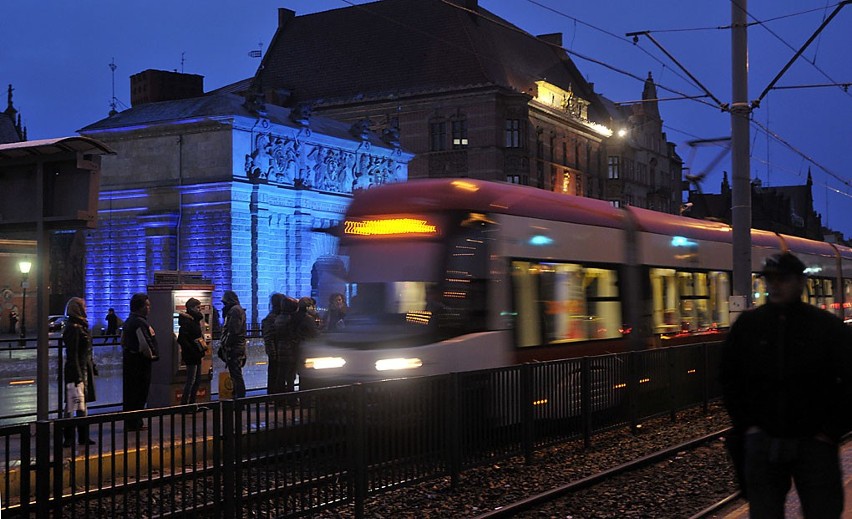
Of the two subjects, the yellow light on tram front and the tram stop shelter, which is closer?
the tram stop shelter

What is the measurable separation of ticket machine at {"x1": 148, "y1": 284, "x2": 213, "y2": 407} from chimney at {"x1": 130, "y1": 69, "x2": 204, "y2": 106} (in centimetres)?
4753

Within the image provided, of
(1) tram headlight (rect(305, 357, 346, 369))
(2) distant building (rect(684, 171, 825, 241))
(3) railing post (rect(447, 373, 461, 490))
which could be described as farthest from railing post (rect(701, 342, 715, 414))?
(2) distant building (rect(684, 171, 825, 241))

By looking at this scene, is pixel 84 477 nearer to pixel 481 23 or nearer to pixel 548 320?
pixel 548 320

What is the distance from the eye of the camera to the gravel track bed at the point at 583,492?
34.4 ft

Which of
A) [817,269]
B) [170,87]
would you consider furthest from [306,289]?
[817,269]

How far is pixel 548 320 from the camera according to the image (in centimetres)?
1588

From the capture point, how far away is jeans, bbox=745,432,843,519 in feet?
17.5

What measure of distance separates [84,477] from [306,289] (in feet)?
152

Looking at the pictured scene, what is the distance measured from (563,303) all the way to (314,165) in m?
39.8

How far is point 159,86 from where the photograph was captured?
63.3 meters

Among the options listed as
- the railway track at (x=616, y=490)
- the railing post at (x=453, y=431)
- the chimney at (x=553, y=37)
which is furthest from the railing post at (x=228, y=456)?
the chimney at (x=553, y=37)

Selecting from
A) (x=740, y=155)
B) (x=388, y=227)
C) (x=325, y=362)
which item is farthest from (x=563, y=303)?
(x=740, y=155)

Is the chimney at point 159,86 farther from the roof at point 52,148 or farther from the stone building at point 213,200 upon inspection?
the roof at point 52,148

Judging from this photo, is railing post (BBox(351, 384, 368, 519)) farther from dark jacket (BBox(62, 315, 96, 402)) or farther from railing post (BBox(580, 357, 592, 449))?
railing post (BBox(580, 357, 592, 449))
